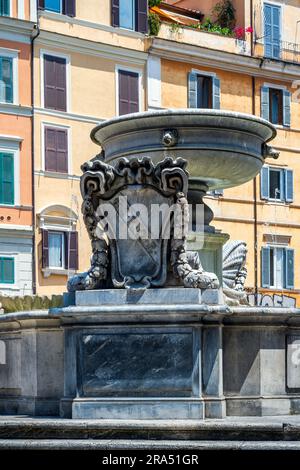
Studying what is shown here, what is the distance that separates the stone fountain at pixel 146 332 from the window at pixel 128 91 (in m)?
31.3

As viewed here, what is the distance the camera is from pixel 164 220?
11891 mm

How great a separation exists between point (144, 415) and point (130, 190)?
6.79ft

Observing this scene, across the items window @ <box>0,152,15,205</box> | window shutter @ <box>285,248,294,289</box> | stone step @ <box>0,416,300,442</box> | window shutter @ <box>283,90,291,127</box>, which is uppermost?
window shutter @ <box>283,90,291,127</box>

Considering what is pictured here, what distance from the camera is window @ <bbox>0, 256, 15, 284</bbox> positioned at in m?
38.8

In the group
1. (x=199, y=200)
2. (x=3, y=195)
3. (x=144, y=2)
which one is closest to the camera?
(x=199, y=200)

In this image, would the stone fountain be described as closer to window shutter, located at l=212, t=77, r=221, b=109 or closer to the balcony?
the balcony

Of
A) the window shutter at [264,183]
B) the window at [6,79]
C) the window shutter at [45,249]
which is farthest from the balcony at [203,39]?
the window shutter at [45,249]

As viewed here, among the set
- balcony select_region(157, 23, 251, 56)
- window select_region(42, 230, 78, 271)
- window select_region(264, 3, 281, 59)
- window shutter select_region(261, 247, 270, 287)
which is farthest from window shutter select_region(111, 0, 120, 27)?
window shutter select_region(261, 247, 270, 287)

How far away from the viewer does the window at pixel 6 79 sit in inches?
1585

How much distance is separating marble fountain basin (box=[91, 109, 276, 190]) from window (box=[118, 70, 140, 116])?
94.5 feet

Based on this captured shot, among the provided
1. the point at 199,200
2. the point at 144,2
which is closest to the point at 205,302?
the point at 199,200

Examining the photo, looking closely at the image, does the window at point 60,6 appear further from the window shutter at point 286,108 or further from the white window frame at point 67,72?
the window shutter at point 286,108

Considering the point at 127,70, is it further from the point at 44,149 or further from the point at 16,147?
the point at 16,147
